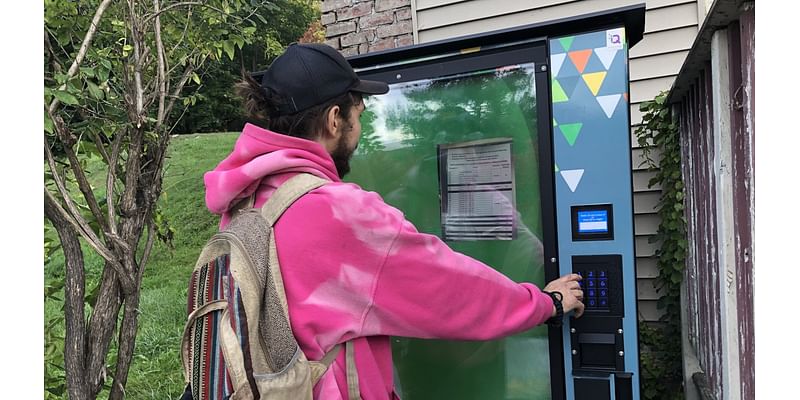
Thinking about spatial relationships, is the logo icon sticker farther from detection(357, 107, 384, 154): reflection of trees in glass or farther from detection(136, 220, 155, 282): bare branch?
detection(136, 220, 155, 282): bare branch

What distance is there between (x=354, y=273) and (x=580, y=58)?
1021 millimetres

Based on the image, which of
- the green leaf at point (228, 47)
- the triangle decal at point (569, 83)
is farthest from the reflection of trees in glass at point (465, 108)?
the green leaf at point (228, 47)

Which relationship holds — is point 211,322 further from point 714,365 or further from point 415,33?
point 415,33

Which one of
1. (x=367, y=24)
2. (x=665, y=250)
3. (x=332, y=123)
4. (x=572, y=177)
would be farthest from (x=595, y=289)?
(x=367, y=24)

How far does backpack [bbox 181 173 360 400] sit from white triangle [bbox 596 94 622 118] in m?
0.94

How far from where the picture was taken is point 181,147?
11508 millimetres

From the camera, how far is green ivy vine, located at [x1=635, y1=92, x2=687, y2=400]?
9.47 ft

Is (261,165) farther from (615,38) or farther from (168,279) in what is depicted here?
Answer: (168,279)

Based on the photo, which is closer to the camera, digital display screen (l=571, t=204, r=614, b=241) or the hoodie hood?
the hoodie hood

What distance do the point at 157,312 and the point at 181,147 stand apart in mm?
6478

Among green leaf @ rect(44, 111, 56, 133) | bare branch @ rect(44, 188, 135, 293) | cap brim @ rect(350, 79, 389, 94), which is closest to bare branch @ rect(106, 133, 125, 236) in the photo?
bare branch @ rect(44, 188, 135, 293)

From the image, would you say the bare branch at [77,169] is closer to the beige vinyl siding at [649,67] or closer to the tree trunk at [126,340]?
the tree trunk at [126,340]

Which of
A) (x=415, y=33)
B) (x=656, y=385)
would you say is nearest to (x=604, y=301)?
(x=656, y=385)

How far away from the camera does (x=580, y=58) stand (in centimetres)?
177
